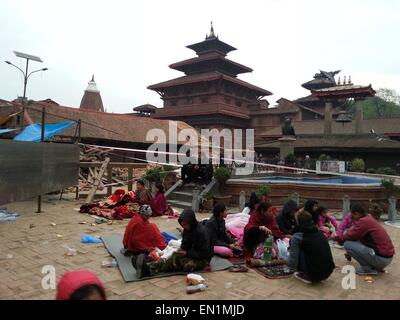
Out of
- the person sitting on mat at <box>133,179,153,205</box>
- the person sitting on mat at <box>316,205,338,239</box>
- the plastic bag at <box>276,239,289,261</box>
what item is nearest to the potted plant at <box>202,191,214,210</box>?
the person sitting on mat at <box>133,179,153,205</box>

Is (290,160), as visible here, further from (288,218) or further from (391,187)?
(288,218)

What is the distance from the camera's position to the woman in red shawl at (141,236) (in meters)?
5.46

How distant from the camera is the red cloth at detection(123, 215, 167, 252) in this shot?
547 centimetres

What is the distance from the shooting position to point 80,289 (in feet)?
6.53

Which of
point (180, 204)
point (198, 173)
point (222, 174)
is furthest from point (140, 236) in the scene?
point (198, 173)

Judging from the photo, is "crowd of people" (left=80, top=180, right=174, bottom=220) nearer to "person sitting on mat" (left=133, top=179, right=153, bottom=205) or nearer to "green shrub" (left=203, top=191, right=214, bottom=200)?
"person sitting on mat" (left=133, top=179, right=153, bottom=205)

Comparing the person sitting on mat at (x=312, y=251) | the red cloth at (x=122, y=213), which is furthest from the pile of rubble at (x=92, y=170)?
the person sitting on mat at (x=312, y=251)

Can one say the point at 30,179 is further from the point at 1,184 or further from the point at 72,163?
the point at 72,163

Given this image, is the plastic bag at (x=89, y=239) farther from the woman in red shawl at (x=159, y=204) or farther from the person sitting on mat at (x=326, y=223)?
the person sitting on mat at (x=326, y=223)

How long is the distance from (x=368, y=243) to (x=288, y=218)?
1.71 meters

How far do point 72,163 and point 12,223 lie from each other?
277cm

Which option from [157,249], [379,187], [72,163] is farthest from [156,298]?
[379,187]

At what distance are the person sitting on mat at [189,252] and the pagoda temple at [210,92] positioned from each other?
2858 centimetres

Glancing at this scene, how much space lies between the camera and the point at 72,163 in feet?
34.0
